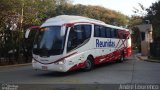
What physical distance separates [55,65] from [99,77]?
242cm

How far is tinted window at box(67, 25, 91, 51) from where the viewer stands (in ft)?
64.2

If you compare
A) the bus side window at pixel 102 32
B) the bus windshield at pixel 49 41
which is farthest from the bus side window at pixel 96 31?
the bus windshield at pixel 49 41

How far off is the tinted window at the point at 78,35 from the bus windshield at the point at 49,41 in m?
0.56

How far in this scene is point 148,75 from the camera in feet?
62.0

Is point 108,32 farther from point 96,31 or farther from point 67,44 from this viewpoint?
point 67,44

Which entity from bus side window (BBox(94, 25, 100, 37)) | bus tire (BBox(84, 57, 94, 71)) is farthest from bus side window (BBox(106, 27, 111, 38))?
bus tire (BBox(84, 57, 94, 71))

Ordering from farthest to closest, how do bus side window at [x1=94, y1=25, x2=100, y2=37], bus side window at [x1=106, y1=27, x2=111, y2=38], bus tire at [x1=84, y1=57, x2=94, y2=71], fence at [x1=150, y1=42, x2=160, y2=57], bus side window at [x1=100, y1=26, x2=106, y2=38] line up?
fence at [x1=150, y1=42, x2=160, y2=57]
bus side window at [x1=106, y1=27, x2=111, y2=38]
bus side window at [x1=100, y1=26, x2=106, y2=38]
bus side window at [x1=94, y1=25, x2=100, y2=37]
bus tire at [x1=84, y1=57, x2=94, y2=71]

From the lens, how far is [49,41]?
1936 centimetres

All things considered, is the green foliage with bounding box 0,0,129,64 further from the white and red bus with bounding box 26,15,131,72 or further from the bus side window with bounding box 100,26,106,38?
the white and red bus with bounding box 26,15,131,72

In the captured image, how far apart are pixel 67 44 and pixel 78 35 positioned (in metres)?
1.42

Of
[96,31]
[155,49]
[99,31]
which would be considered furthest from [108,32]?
[155,49]

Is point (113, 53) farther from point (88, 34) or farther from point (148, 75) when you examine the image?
point (148, 75)

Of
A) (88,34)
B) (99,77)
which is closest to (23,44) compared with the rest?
(88,34)

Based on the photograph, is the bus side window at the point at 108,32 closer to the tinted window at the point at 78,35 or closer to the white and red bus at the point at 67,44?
the white and red bus at the point at 67,44
